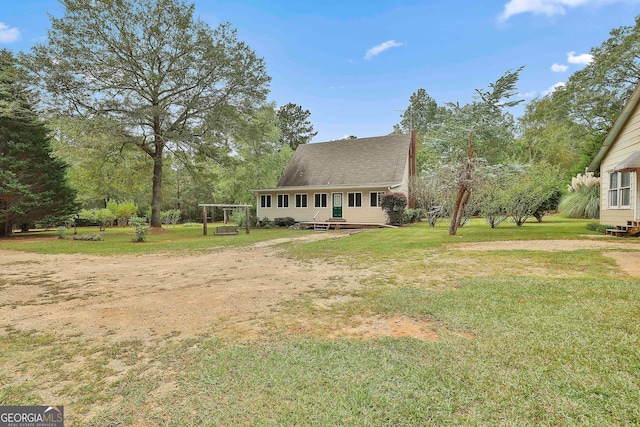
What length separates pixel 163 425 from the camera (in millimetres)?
1983

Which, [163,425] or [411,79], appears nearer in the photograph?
[163,425]

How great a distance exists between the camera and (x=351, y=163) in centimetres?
2211

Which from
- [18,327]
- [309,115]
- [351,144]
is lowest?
[18,327]

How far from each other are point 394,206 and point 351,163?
542 centimetres

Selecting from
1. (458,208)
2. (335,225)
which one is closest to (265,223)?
(335,225)

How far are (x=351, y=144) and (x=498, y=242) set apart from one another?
1556cm

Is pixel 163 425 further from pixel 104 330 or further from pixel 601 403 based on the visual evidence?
pixel 601 403

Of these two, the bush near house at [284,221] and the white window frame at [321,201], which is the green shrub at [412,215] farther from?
the bush near house at [284,221]

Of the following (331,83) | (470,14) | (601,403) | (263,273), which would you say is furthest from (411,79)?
(601,403)

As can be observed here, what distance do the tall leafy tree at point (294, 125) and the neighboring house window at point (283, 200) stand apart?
22593mm

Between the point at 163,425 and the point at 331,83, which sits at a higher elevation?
the point at 331,83

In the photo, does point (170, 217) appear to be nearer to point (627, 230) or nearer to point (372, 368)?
point (372, 368)

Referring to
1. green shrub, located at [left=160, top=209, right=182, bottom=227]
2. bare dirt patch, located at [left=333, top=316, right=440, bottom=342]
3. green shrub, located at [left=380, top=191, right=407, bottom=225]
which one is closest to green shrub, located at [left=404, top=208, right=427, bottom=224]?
green shrub, located at [left=380, top=191, right=407, bottom=225]

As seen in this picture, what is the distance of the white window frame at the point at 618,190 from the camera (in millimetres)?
10518
